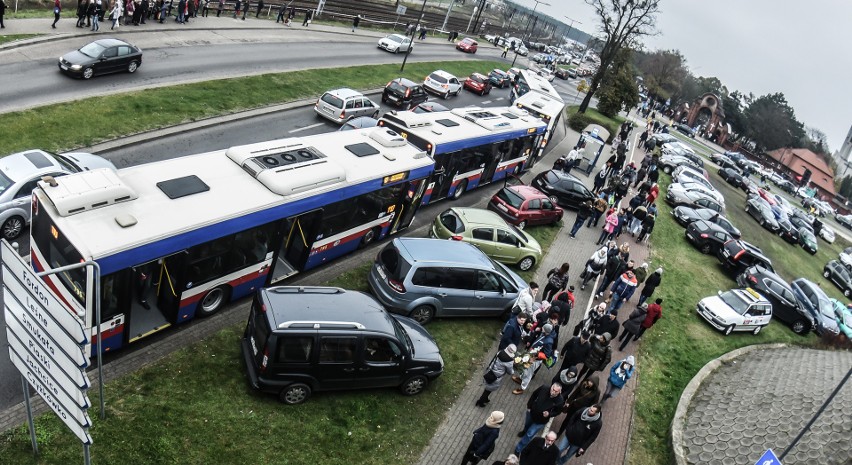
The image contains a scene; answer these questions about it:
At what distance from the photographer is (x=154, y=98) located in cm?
2375

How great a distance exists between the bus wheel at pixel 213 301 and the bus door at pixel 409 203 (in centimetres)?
660

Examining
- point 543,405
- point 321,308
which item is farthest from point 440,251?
point 543,405

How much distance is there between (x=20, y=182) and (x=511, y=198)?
15213mm

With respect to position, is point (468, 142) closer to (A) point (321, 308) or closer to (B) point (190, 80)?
(A) point (321, 308)

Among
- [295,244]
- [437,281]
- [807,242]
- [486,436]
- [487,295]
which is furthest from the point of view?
[807,242]

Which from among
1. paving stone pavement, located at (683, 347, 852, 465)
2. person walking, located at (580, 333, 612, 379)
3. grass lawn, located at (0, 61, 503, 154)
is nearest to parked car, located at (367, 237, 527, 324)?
person walking, located at (580, 333, 612, 379)

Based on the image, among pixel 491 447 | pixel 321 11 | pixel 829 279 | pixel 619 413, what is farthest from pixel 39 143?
pixel 829 279

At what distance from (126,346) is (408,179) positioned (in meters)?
9.05

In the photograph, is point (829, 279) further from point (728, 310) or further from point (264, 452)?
point (264, 452)

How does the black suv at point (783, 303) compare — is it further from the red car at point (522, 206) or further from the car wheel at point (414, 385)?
the car wheel at point (414, 385)

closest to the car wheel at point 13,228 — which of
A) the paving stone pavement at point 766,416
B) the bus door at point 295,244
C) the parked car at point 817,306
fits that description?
the bus door at point 295,244

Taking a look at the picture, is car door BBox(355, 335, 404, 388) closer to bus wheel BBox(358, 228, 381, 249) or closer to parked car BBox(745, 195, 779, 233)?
bus wheel BBox(358, 228, 381, 249)

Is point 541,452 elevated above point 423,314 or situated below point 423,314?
above

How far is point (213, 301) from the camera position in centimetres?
1286
